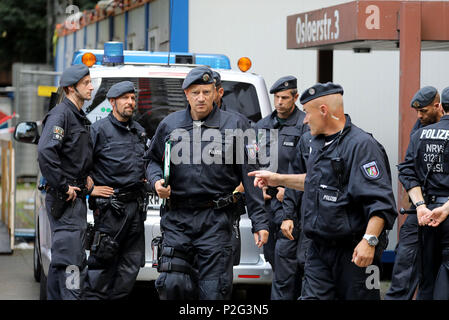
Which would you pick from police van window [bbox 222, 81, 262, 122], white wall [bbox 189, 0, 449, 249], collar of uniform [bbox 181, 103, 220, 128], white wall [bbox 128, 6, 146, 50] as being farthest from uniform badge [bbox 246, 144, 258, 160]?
white wall [bbox 128, 6, 146, 50]

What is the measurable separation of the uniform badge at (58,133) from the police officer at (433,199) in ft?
8.51

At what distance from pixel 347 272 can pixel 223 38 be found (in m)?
6.29

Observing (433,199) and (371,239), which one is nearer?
(371,239)

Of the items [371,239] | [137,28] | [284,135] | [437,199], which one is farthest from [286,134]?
[137,28]

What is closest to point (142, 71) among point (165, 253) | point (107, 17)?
point (165, 253)

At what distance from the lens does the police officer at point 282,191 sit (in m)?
8.24

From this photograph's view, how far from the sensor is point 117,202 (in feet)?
26.1

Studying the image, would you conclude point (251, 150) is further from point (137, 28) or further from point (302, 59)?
point (137, 28)

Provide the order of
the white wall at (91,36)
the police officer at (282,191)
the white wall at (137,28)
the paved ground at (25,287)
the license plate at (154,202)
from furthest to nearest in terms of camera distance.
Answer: the white wall at (91,36), the white wall at (137,28), the paved ground at (25,287), the license plate at (154,202), the police officer at (282,191)

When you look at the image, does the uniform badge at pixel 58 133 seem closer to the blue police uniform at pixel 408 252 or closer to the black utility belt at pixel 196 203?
the black utility belt at pixel 196 203

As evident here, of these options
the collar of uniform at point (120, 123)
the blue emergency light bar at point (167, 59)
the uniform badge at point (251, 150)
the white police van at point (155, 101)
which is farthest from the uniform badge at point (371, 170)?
the blue emergency light bar at point (167, 59)

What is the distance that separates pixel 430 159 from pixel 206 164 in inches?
70.5

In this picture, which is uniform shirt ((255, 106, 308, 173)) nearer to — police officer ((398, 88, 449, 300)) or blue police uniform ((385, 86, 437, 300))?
blue police uniform ((385, 86, 437, 300))

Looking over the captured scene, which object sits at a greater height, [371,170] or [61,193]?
[371,170]
